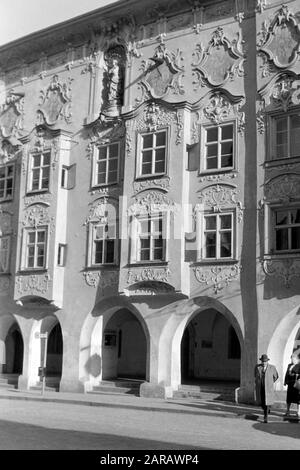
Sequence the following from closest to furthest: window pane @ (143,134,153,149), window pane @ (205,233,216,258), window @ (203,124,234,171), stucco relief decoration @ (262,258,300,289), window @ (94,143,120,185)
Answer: stucco relief decoration @ (262,258,300,289) → window pane @ (205,233,216,258) → window @ (203,124,234,171) → window pane @ (143,134,153,149) → window @ (94,143,120,185)

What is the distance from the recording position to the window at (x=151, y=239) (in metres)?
23.8

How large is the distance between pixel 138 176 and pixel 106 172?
1.95 meters

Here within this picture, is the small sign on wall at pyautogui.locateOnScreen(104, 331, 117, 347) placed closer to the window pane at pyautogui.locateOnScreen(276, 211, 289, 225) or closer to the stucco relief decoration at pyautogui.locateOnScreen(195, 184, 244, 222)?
the stucco relief decoration at pyautogui.locateOnScreen(195, 184, 244, 222)

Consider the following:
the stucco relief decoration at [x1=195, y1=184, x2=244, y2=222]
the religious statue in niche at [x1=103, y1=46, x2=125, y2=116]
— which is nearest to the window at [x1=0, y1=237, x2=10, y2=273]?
the religious statue in niche at [x1=103, y1=46, x2=125, y2=116]

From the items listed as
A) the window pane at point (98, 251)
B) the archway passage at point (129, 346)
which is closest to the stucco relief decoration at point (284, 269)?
the window pane at point (98, 251)

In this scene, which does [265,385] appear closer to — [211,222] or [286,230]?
[286,230]

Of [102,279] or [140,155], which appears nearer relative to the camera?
[140,155]

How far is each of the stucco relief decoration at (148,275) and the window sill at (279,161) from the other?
199 inches

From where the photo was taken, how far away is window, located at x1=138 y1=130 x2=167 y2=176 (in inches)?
963

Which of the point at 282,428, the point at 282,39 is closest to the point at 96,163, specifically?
the point at 282,39

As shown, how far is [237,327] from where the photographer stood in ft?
72.0

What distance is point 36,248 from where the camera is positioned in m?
27.0

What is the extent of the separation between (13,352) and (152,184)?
12.4 m

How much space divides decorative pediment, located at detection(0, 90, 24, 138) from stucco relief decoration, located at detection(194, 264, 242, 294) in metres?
11.6
